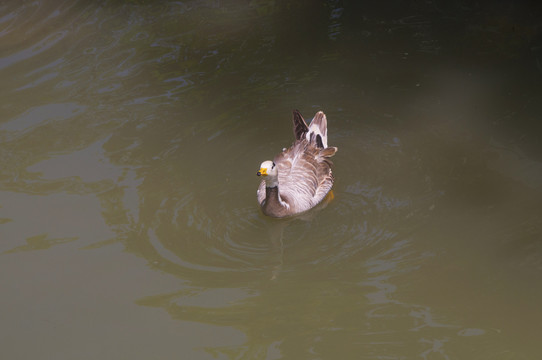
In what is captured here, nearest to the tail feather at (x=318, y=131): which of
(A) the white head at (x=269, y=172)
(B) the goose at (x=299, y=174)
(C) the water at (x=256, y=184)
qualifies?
(B) the goose at (x=299, y=174)

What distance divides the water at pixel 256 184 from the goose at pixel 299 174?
0.16m

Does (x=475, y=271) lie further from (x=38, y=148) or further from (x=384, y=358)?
(x=38, y=148)

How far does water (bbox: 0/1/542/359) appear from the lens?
14.9 ft

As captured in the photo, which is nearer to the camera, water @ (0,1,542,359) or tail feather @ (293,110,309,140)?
water @ (0,1,542,359)

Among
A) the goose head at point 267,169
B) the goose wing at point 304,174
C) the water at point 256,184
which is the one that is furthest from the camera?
the goose wing at point 304,174

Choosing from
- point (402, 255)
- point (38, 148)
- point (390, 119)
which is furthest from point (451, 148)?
point (38, 148)

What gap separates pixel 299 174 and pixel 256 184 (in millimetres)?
452

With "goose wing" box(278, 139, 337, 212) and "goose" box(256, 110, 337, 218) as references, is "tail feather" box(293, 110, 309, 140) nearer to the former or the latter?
"goose" box(256, 110, 337, 218)

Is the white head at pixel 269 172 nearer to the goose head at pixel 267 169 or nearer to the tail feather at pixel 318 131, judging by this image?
the goose head at pixel 267 169

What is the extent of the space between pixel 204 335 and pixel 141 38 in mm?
5689

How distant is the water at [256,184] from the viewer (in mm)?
4547

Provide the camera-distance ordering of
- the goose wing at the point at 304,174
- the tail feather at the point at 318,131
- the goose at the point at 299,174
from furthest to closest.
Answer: the tail feather at the point at 318,131 → the goose wing at the point at 304,174 → the goose at the point at 299,174

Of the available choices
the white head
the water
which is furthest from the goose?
the water

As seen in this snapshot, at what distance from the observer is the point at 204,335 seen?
4492mm
